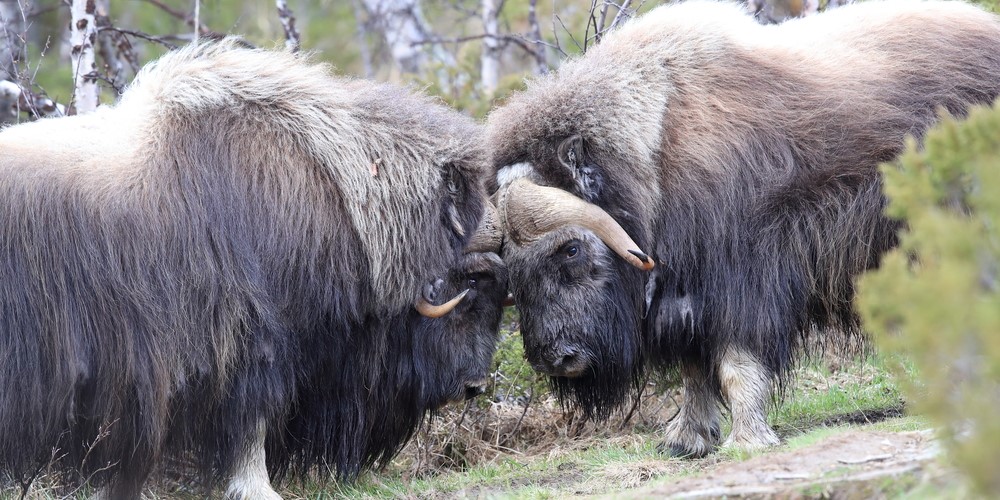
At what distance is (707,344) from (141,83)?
250 cm

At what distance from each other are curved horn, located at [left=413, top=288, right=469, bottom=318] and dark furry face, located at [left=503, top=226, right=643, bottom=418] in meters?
0.30

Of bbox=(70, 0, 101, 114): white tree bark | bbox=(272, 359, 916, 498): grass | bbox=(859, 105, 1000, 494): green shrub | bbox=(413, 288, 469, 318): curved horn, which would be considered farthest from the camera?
bbox=(70, 0, 101, 114): white tree bark

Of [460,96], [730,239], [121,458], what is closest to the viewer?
[121,458]

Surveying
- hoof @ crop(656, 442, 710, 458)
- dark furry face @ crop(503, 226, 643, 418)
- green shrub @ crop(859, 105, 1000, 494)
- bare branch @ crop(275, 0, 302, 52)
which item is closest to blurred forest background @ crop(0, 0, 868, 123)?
bare branch @ crop(275, 0, 302, 52)

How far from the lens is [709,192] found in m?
4.34

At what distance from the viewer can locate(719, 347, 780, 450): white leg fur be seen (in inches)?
172

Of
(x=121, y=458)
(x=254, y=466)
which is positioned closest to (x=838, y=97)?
(x=254, y=466)

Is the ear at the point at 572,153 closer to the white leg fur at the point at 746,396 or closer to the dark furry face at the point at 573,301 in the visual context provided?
the dark furry face at the point at 573,301

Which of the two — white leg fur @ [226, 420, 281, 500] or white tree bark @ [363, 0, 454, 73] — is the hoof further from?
white tree bark @ [363, 0, 454, 73]

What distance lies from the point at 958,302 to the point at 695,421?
2.79 metres

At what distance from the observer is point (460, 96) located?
8.43m

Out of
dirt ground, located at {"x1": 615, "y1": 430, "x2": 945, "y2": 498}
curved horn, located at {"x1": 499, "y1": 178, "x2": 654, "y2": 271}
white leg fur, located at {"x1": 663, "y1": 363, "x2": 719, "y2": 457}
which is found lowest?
white leg fur, located at {"x1": 663, "y1": 363, "x2": 719, "y2": 457}

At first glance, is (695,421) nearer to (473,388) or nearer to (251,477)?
(473,388)

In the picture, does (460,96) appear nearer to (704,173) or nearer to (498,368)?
(498,368)
